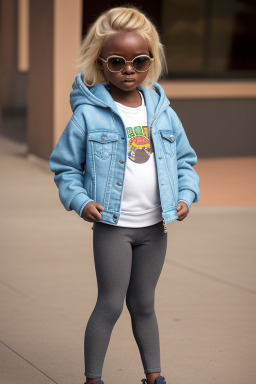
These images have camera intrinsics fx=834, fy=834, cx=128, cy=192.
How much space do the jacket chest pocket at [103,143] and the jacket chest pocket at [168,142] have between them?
215 mm

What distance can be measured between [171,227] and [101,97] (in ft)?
12.4

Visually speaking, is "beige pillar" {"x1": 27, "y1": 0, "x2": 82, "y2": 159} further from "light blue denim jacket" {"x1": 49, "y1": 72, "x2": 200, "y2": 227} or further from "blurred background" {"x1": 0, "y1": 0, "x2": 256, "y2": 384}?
"light blue denim jacket" {"x1": 49, "y1": 72, "x2": 200, "y2": 227}

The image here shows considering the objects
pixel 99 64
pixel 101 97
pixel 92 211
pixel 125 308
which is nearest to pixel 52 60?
pixel 125 308

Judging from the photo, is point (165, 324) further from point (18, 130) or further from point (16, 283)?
point (18, 130)

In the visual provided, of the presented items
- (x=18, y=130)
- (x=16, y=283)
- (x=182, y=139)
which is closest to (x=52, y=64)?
(x=18, y=130)

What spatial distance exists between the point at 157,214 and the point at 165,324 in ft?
4.52

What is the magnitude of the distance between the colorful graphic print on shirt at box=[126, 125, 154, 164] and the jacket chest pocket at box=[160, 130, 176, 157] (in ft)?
0.19

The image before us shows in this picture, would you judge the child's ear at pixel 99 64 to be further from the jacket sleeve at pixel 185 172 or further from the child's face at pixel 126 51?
the jacket sleeve at pixel 185 172

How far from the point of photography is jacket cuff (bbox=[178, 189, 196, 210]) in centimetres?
350

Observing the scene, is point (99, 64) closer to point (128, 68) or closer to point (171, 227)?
point (128, 68)

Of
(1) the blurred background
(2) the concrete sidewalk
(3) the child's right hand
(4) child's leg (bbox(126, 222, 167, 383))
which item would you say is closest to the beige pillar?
(1) the blurred background

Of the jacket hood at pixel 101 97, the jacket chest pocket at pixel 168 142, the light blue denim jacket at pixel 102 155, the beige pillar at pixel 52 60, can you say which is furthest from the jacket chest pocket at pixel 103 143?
the beige pillar at pixel 52 60

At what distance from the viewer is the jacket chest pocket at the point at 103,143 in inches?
131

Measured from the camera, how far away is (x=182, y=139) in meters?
3.60
